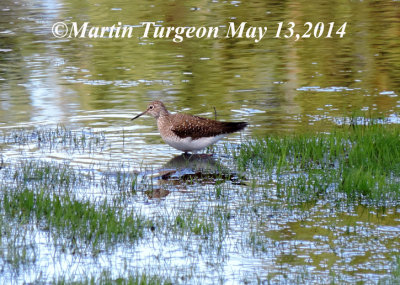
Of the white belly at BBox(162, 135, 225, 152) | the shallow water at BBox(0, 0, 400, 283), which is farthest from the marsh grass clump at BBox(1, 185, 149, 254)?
the white belly at BBox(162, 135, 225, 152)

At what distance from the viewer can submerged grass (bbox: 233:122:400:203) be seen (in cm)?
1120

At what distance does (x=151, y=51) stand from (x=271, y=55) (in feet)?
13.4

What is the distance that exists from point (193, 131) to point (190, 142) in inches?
8.3

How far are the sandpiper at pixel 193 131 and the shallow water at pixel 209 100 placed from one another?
395mm

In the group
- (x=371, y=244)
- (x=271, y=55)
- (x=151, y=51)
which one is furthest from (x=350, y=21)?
(x=371, y=244)

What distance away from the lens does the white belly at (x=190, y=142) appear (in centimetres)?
1439

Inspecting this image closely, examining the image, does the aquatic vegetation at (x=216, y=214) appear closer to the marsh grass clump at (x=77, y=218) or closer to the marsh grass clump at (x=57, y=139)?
the marsh grass clump at (x=77, y=218)

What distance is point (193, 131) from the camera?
47.1 feet

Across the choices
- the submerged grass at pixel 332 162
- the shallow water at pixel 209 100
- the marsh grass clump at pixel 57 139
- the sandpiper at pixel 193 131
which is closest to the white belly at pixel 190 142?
the sandpiper at pixel 193 131

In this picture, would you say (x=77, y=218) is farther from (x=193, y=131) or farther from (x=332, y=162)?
(x=332, y=162)

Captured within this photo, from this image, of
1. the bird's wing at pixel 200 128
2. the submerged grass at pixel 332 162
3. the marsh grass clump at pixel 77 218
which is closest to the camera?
the marsh grass clump at pixel 77 218

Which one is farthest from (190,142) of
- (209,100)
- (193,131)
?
(209,100)

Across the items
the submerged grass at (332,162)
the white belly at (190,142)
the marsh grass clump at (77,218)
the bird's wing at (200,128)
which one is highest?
the bird's wing at (200,128)

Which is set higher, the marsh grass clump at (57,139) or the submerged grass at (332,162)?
the marsh grass clump at (57,139)
